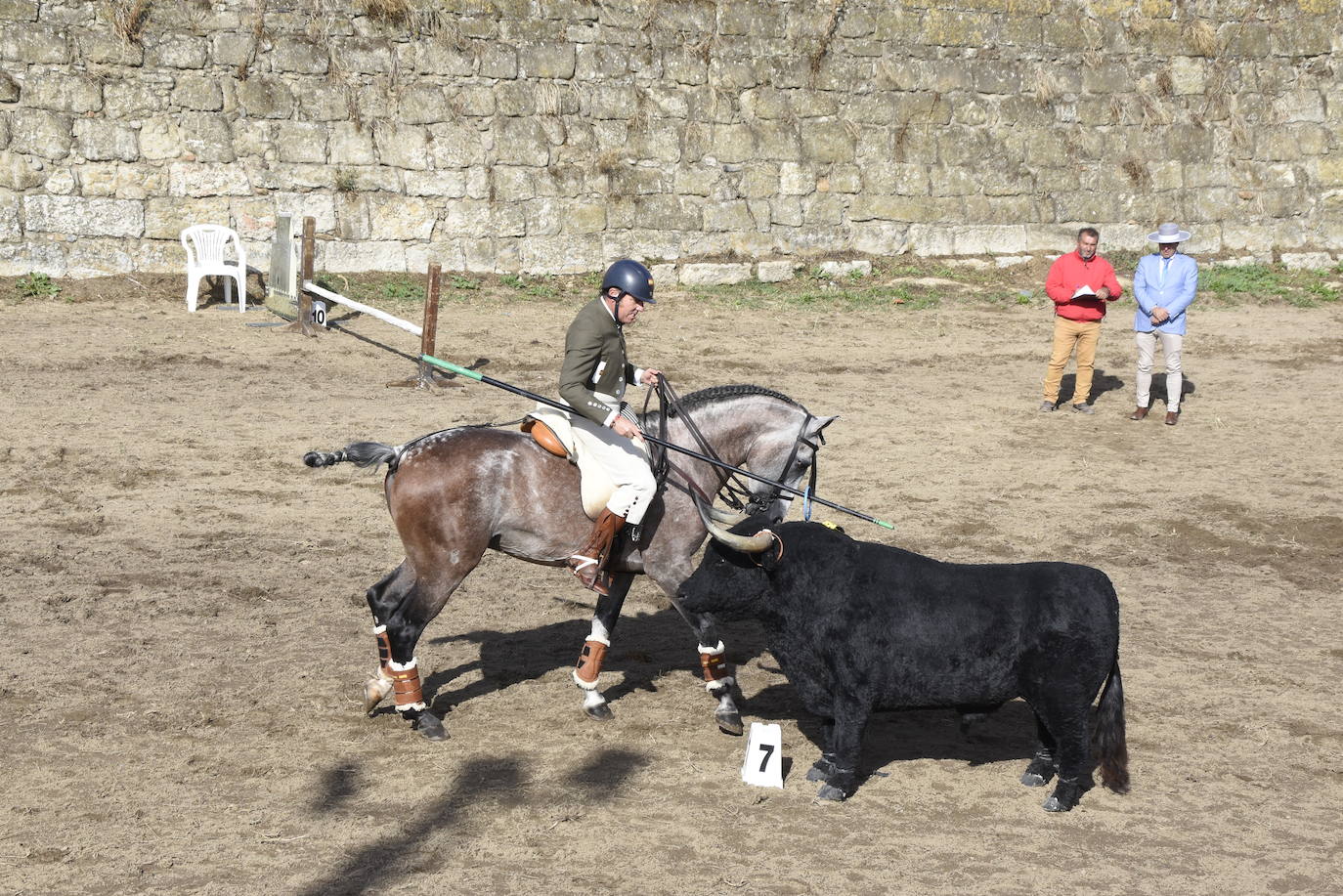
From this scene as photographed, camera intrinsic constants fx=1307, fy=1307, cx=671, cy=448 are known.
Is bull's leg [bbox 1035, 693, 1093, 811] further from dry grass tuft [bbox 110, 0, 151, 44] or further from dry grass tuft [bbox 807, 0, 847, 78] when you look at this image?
dry grass tuft [bbox 807, 0, 847, 78]

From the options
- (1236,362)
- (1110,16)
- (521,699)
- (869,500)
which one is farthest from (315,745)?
(1110,16)

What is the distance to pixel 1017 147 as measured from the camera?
72.3 feet

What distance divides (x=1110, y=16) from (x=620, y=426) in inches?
737

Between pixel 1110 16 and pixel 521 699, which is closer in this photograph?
pixel 521 699

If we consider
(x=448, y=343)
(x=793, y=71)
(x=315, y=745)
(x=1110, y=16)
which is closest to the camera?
(x=315, y=745)

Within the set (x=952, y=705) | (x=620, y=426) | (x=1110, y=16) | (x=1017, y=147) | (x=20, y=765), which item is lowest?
(x=20, y=765)

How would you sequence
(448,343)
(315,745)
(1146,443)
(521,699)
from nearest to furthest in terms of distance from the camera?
(315,745) → (521,699) → (1146,443) → (448,343)

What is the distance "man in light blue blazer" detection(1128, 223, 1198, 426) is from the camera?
578 inches

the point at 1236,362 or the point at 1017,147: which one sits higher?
the point at 1017,147

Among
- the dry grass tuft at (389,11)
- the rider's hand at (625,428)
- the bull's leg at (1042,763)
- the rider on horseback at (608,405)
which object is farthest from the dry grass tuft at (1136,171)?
the rider's hand at (625,428)

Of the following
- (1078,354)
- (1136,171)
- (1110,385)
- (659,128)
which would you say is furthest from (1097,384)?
(659,128)

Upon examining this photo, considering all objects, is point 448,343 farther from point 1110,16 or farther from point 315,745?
point 1110,16

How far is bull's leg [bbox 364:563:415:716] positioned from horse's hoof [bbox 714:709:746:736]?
73.2 inches

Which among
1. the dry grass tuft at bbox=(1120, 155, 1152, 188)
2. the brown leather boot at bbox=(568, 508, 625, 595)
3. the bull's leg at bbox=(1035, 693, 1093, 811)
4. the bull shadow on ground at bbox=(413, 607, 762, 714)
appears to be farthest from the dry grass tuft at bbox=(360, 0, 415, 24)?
the bull's leg at bbox=(1035, 693, 1093, 811)
